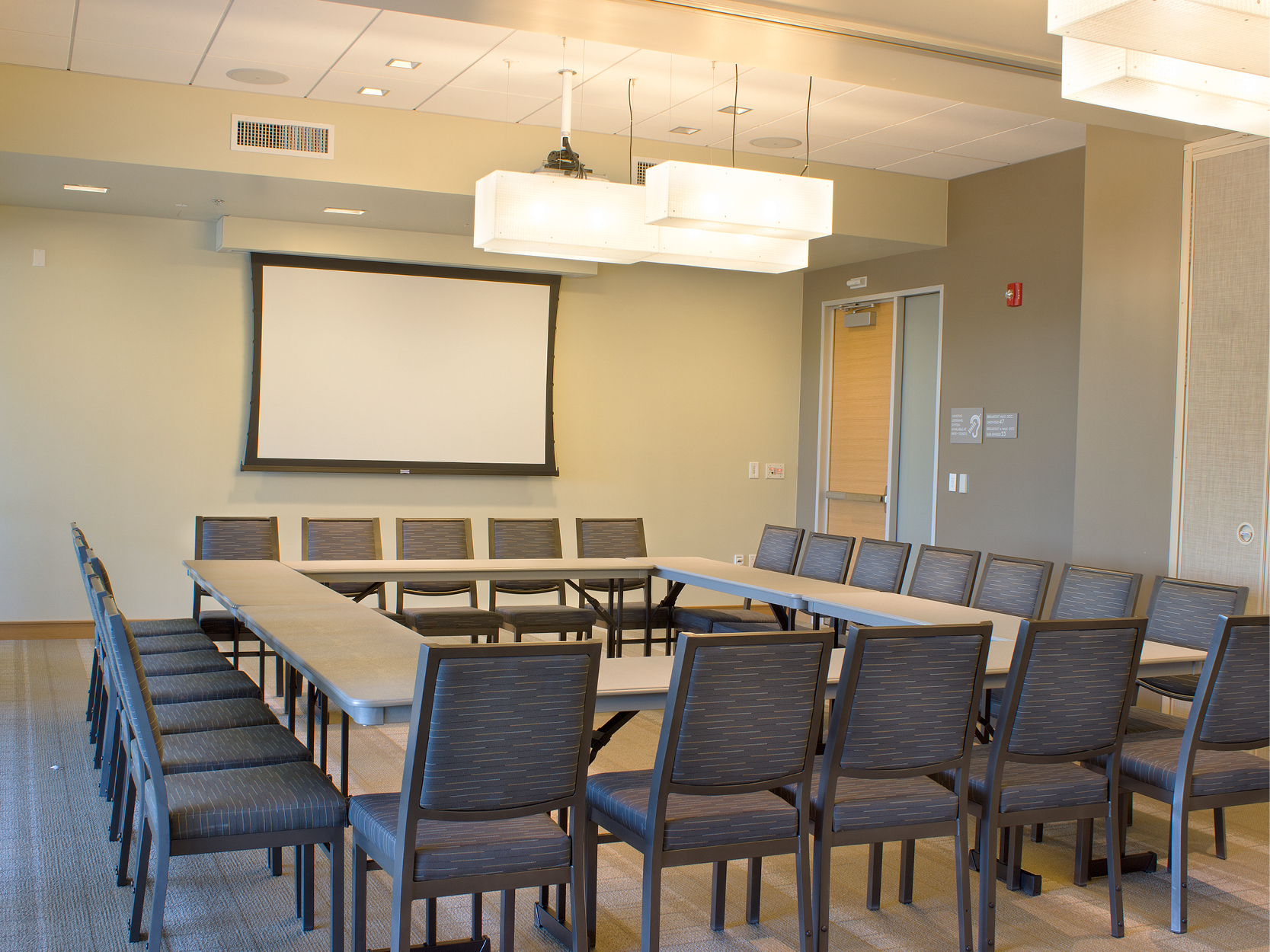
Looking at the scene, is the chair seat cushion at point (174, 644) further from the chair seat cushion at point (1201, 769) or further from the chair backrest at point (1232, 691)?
the chair backrest at point (1232, 691)

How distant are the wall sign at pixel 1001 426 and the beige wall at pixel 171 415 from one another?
9.08ft

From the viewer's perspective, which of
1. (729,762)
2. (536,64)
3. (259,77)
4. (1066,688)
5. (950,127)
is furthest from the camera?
(950,127)

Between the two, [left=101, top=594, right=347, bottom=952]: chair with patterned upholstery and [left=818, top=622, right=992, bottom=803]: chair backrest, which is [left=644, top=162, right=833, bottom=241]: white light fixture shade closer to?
[left=818, top=622, right=992, bottom=803]: chair backrest

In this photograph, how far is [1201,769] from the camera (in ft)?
11.3

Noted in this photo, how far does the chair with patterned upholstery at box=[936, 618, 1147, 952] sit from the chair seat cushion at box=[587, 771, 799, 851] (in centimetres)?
60

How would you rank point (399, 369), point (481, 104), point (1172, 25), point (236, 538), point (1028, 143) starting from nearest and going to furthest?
point (1172, 25) → point (236, 538) → point (481, 104) → point (1028, 143) → point (399, 369)

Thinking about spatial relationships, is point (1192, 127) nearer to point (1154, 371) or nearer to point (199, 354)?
point (1154, 371)

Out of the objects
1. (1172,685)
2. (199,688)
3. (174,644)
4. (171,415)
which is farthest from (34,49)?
(1172,685)

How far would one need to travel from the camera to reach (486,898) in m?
3.40

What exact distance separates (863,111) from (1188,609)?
3374 mm

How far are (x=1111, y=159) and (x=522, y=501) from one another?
4.86m

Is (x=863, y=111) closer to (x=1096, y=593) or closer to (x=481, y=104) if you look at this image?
(x=481, y=104)

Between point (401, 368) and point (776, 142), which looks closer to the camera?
Result: point (776, 142)

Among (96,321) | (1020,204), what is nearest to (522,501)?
(96,321)
